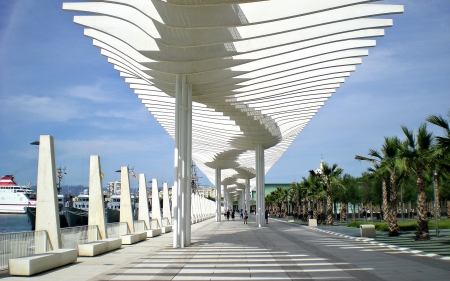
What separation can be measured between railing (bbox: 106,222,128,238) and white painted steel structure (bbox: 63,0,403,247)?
2364 millimetres

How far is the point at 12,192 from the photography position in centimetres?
5947

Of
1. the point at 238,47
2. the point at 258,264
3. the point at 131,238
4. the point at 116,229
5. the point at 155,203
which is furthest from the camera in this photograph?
the point at 155,203

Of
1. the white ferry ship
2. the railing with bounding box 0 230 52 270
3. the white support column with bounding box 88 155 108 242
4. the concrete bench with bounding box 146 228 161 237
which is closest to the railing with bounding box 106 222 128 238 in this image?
the white support column with bounding box 88 155 108 242

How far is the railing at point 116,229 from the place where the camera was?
57.3 feet

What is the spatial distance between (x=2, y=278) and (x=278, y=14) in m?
8.98

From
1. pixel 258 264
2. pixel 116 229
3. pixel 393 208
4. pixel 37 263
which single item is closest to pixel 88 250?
pixel 37 263

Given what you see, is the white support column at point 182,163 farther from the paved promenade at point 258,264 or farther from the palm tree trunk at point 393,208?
the palm tree trunk at point 393,208

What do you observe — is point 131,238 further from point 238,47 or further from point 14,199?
point 14,199

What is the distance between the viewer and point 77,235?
47.6ft

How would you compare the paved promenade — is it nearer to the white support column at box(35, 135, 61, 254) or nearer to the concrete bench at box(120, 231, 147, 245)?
the white support column at box(35, 135, 61, 254)

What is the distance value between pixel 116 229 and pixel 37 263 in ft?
27.2

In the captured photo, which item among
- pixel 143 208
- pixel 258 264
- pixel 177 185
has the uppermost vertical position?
pixel 177 185

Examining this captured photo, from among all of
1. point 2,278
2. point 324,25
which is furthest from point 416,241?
point 2,278

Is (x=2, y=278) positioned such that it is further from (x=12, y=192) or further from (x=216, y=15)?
(x=12, y=192)
